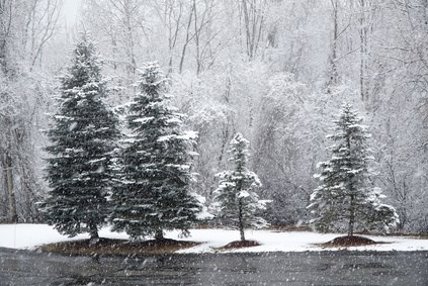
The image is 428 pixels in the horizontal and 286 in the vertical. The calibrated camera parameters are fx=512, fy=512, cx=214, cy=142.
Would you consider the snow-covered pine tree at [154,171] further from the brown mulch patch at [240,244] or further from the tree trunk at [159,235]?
the brown mulch patch at [240,244]

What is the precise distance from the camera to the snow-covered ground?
61.3ft

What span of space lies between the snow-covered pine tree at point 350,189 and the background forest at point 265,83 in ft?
10.2

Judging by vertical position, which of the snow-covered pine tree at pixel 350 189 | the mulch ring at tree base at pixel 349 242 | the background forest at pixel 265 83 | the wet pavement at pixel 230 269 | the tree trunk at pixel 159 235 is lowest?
the wet pavement at pixel 230 269

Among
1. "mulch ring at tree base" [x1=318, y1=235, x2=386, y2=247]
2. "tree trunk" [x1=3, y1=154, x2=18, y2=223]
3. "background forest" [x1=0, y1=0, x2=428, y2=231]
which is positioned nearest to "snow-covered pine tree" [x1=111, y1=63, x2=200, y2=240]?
"background forest" [x1=0, y1=0, x2=428, y2=231]

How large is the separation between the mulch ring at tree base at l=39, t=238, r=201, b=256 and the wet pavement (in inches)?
58.1

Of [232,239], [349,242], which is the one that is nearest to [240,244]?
[232,239]

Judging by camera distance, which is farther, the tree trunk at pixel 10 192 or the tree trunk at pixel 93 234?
the tree trunk at pixel 10 192

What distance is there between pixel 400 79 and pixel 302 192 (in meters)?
8.27

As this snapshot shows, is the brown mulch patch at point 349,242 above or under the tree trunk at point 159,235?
under

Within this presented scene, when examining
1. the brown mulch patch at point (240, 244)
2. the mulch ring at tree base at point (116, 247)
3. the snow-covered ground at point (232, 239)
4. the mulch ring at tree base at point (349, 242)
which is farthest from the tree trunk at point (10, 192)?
the mulch ring at tree base at point (349, 242)

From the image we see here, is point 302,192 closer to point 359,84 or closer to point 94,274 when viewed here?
point 359,84

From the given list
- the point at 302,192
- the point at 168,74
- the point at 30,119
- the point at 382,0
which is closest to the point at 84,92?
the point at 30,119

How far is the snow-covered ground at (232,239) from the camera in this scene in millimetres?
18672

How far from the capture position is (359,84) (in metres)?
31.8
